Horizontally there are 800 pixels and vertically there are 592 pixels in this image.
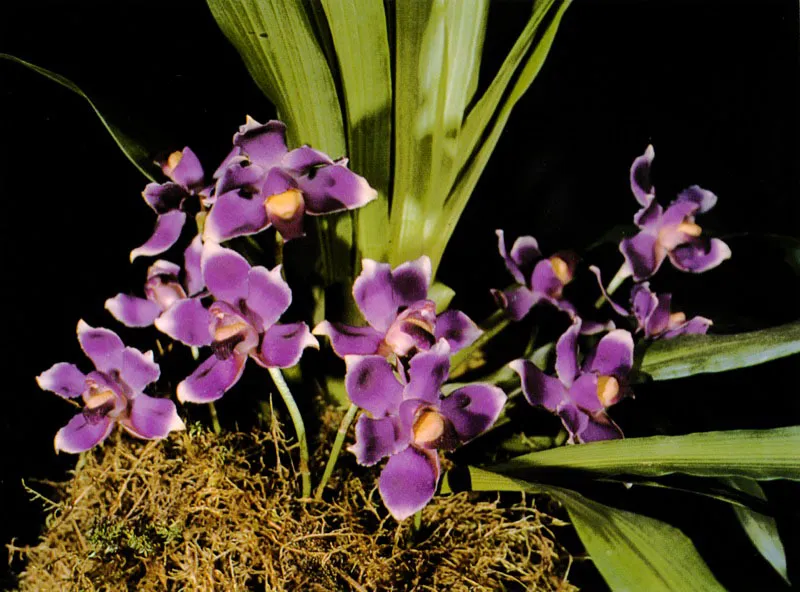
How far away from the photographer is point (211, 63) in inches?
35.4

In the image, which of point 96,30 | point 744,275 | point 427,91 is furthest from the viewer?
point 744,275

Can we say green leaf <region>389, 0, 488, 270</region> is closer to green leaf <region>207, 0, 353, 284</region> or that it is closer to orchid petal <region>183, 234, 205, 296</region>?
green leaf <region>207, 0, 353, 284</region>

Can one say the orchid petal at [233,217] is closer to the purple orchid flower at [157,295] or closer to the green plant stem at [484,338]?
the purple orchid flower at [157,295]

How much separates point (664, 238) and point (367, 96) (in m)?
0.36

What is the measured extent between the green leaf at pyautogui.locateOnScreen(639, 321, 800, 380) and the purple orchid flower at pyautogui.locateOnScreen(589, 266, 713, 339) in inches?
0.7

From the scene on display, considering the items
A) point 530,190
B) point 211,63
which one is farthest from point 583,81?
point 211,63

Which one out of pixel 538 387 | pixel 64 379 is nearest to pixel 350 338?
pixel 538 387

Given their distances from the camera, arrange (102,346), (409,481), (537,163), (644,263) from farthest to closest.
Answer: (537,163) < (644,263) < (102,346) < (409,481)

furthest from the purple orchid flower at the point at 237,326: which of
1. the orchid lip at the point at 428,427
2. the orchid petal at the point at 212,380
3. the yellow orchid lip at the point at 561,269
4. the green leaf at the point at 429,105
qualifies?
the yellow orchid lip at the point at 561,269

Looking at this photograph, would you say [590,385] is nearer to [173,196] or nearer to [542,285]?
[542,285]

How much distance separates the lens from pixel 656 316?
2.35ft

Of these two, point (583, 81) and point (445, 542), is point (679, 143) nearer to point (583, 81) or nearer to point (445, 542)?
point (583, 81)

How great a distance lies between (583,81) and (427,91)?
43 cm

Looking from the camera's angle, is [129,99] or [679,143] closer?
[129,99]
